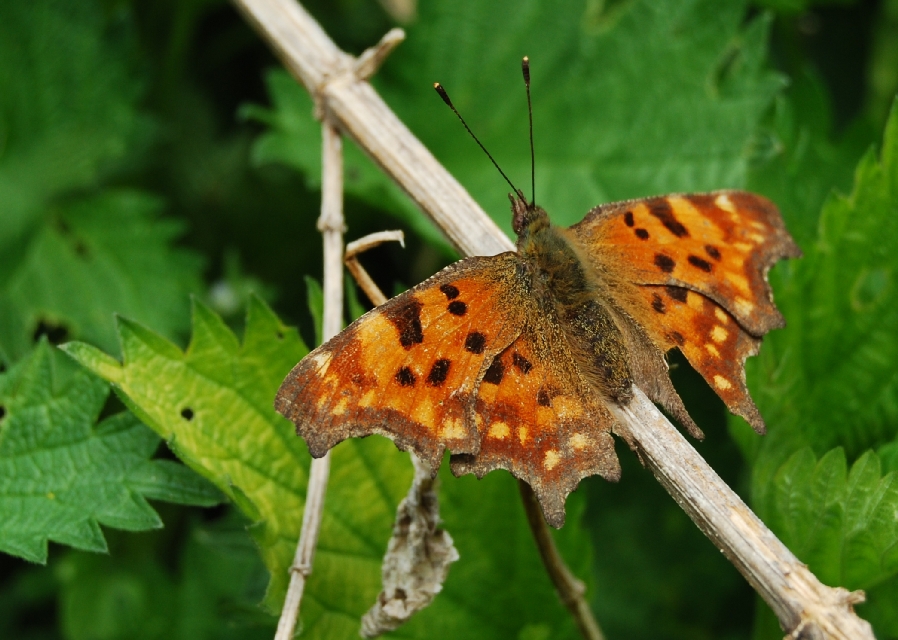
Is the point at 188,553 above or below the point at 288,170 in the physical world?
below

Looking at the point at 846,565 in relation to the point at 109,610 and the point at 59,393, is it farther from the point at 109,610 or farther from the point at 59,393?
the point at 109,610

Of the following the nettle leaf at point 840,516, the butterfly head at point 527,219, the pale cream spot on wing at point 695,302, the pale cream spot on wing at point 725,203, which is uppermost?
the butterfly head at point 527,219

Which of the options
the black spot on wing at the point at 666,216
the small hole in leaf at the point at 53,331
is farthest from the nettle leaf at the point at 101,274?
the black spot on wing at the point at 666,216

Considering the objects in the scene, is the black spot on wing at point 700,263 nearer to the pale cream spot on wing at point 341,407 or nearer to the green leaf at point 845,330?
the green leaf at point 845,330

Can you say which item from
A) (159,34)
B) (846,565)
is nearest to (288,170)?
(159,34)

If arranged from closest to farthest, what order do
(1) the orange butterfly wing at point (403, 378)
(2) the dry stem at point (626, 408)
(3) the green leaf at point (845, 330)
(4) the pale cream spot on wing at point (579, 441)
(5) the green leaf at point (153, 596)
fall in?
(2) the dry stem at point (626, 408), (1) the orange butterfly wing at point (403, 378), (4) the pale cream spot on wing at point (579, 441), (3) the green leaf at point (845, 330), (5) the green leaf at point (153, 596)

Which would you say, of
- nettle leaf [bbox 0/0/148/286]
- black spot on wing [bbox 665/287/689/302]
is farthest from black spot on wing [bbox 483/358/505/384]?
nettle leaf [bbox 0/0/148/286]
